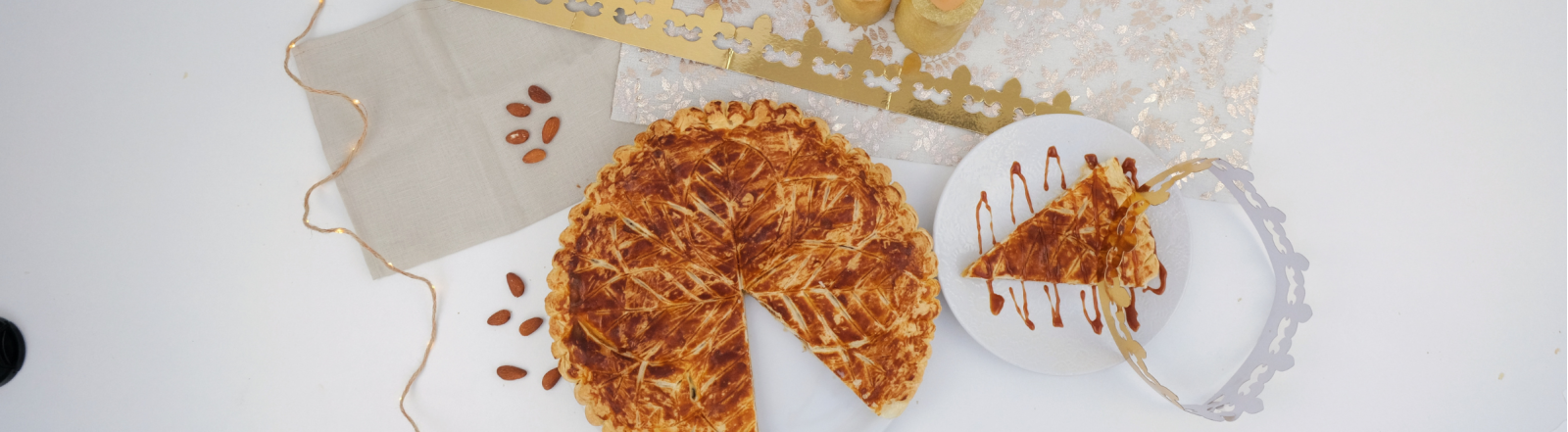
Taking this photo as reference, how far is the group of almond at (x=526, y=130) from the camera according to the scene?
2.38 m

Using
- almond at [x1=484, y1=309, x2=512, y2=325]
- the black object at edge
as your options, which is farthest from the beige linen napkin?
the black object at edge

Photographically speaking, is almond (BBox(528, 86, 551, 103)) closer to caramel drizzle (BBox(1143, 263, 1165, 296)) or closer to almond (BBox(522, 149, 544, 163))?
almond (BBox(522, 149, 544, 163))

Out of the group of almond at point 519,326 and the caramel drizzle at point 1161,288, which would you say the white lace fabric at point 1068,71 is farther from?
the group of almond at point 519,326

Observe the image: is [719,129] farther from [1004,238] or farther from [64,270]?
[64,270]

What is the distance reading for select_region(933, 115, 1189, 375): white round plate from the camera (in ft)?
7.76

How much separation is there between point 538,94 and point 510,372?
1.02m

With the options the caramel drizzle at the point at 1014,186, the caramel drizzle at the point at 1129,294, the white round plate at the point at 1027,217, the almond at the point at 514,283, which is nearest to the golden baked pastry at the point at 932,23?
the white round plate at the point at 1027,217

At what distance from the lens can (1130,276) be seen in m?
2.39

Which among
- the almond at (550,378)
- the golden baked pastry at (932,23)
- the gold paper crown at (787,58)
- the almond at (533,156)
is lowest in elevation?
the almond at (550,378)

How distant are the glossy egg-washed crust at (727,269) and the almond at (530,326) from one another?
0.30 m

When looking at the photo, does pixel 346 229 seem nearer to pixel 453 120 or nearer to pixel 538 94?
pixel 453 120

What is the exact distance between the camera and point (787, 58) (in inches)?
97.6

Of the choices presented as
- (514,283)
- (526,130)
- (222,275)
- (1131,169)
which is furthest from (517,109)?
(1131,169)

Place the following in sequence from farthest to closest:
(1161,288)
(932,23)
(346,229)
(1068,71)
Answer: (1068,71), (1161,288), (346,229), (932,23)
